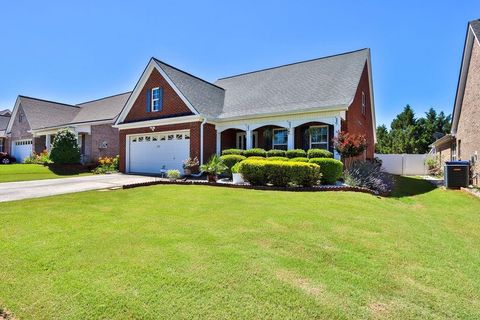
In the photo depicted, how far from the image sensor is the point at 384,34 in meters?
15.2

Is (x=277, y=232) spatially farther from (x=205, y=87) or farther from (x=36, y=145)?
(x=36, y=145)

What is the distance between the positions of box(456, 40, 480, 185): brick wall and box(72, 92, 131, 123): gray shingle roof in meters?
24.8

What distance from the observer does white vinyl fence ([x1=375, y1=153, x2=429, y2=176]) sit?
24.6 meters

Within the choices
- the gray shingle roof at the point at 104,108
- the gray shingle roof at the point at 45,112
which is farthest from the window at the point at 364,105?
the gray shingle roof at the point at 45,112

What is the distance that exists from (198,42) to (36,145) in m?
24.0

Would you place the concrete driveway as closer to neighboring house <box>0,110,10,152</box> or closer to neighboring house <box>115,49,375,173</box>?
neighboring house <box>115,49,375,173</box>

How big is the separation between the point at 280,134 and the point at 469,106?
33.5 ft

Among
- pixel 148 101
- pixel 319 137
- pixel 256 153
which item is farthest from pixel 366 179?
pixel 148 101

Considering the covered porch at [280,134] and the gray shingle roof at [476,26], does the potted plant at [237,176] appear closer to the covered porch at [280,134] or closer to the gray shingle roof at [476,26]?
A: the covered porch at [280,134]

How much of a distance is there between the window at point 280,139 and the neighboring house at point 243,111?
60mm

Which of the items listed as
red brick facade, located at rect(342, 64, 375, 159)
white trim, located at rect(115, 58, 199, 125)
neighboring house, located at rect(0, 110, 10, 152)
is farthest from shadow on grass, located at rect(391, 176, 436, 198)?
neighboring house, located at rect(0, 110, 10, 152)

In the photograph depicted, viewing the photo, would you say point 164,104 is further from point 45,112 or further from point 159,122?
point 45,112

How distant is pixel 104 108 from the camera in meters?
27.6

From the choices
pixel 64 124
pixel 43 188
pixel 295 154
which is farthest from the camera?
pixel 64 124
